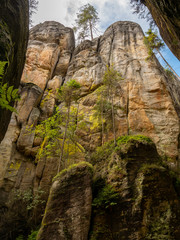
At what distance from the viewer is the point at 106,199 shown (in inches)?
313

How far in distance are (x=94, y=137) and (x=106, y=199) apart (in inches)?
279

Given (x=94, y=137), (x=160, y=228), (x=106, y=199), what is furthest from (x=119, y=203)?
(x=94, y=137)

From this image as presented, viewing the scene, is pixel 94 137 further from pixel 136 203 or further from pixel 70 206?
pixel 136 203

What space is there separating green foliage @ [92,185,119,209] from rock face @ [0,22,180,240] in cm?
8

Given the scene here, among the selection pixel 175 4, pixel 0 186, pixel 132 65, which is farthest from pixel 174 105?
pixel 0 186

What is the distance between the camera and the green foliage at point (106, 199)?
25.8ft

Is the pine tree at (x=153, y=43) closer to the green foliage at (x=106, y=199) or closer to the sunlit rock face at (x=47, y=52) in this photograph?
the sunlit rock face at (x=47, y=52)

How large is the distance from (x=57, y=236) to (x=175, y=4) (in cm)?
938

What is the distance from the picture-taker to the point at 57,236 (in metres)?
7.27

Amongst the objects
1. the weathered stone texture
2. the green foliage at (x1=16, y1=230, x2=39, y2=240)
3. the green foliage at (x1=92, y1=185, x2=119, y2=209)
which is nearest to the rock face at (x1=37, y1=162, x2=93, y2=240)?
the green foliage at (x1=92, y1=185, x2=119, y2=209)

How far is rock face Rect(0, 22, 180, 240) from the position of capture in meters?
7.61

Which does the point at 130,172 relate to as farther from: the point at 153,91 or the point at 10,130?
the point at 10,130

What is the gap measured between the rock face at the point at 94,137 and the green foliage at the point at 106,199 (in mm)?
82

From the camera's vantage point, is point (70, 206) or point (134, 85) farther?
point (134, 85)
